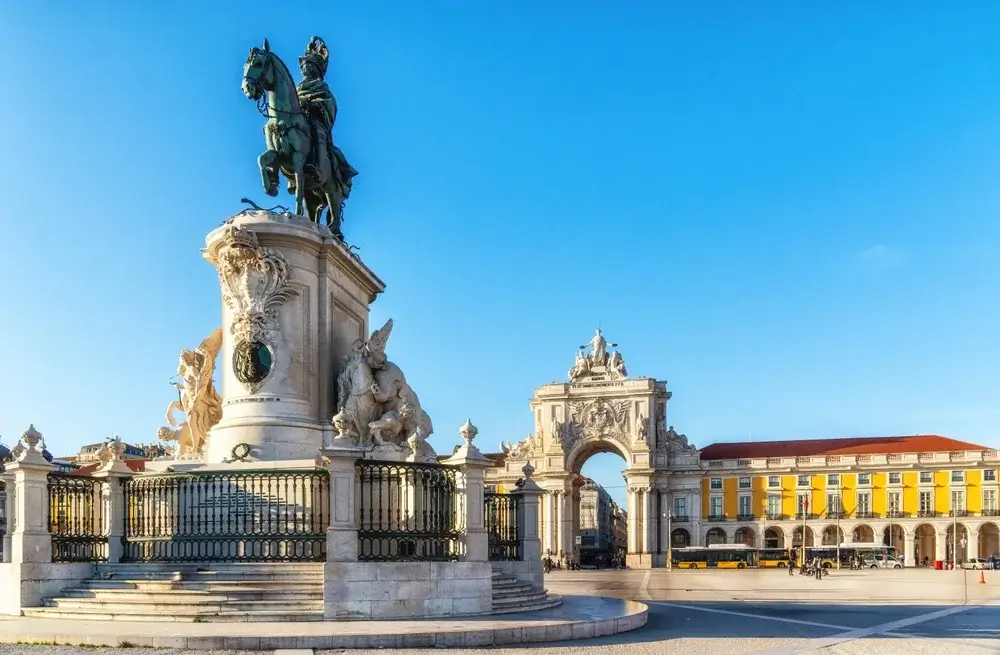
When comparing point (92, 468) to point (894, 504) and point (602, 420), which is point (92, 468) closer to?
point (602, 420)

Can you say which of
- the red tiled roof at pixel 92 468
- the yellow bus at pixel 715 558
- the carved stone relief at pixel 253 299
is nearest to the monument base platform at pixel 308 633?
the red tiled roof at pixel 92 468

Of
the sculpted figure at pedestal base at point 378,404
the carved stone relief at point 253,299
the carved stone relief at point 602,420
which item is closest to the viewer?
the carved stone relief at point 253,299

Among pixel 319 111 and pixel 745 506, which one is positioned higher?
pixel 319 111

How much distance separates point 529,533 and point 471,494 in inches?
126

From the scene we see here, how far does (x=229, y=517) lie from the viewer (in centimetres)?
1336

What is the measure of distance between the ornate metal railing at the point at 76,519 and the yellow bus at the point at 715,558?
6017 centimetres

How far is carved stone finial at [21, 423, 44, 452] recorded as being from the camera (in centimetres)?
1339

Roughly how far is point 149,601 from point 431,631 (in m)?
3.35

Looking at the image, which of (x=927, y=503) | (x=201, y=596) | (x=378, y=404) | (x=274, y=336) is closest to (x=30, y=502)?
(x=201, y=596)

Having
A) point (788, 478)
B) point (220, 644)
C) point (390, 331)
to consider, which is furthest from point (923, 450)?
point (220, 644)

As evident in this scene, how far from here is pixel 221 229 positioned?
1541cm

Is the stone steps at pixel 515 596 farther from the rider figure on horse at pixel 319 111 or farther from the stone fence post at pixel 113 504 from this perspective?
the rider figure on horse at pixel 319 111

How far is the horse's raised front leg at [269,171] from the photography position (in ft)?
53.4

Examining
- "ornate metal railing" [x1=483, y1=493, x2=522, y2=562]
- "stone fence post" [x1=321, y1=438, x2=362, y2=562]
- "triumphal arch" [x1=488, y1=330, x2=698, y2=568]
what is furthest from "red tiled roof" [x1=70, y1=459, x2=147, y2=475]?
"triumphal arch" [x1=488, y1=330, x2=698, y2=568]
